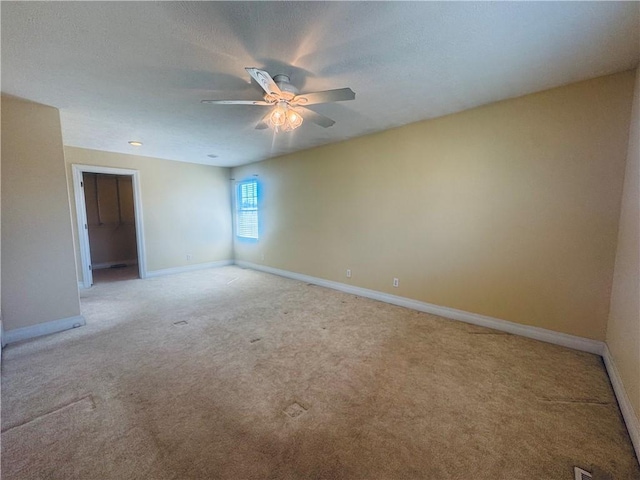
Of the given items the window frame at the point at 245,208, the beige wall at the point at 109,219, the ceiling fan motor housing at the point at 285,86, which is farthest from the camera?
the beige wall at the point at 109,219

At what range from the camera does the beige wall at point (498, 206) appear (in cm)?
230

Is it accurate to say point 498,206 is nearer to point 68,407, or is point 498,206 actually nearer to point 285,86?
point 285,86

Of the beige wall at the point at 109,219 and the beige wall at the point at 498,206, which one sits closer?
the beige wall at the point at 498,206

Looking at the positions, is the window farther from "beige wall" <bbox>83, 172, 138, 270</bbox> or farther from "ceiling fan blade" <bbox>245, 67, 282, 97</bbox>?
"ceiling fan blade" <bbox>245, 67, 282, 97</bbox>

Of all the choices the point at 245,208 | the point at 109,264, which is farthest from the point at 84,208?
the point at 245,208

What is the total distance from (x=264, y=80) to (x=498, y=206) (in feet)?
8.49

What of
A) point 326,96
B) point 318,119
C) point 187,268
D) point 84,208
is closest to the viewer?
point 326,96

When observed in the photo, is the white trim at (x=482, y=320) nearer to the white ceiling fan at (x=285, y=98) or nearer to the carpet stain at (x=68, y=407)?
the white ceiling fan at (x=285, y=98)

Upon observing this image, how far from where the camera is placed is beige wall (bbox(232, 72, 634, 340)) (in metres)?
2.30

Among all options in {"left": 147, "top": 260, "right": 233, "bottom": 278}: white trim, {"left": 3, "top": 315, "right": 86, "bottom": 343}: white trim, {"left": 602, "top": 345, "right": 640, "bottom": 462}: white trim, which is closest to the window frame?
{"left": 147, "top": 260, "right": 233, "bottom": 278}: white trim

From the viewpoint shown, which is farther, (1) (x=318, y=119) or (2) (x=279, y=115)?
(1) (x=318, y=119)

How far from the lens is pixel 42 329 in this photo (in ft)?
9.22

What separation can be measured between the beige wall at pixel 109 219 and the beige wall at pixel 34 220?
13.7ft

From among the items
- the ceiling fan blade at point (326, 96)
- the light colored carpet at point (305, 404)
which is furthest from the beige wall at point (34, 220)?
the ceiling fan blade at point (326, 96)
